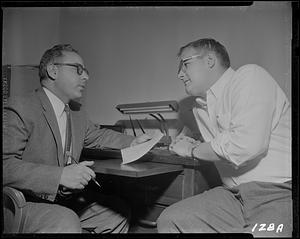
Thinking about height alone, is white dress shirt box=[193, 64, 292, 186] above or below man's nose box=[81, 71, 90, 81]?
below

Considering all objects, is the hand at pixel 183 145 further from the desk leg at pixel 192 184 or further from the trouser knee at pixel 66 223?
the trouser knee at pixel 66 223

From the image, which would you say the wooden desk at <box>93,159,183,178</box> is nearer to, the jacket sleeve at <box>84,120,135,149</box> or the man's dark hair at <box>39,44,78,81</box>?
the jacket sleeve at <box>84,120,135,149</box>

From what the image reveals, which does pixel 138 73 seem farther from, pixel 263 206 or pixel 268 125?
pixel 263 206

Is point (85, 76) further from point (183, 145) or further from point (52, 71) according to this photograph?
point (183, 145)

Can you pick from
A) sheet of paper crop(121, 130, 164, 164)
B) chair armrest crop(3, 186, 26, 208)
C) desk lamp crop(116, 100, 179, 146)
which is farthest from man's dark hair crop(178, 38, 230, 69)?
chair armrest crop(3, 186, 26, 208)

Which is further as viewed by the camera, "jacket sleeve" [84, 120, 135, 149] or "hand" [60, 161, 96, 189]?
"jacket sleeve" [84, 120, 135, 149]

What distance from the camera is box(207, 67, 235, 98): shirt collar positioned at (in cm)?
125

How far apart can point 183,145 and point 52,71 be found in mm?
539

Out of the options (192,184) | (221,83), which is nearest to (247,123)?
(221,83)

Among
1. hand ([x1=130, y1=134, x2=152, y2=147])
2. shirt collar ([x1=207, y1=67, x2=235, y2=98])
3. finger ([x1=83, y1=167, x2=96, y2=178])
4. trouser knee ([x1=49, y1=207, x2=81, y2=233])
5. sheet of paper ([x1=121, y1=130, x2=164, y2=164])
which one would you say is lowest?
trouser knee ([x1=49, y1=207, x2=81, y2=233])

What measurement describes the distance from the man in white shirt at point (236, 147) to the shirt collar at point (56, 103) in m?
0.43

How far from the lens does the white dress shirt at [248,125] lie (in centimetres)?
118
